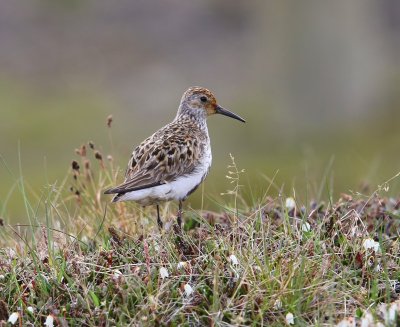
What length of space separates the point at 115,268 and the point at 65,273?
294 millimetres

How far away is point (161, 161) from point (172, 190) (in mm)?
248

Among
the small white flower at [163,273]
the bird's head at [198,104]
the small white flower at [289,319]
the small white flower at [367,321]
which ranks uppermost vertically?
the bird's head at [198,104]

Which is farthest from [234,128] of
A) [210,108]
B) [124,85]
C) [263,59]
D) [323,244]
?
[323,244]

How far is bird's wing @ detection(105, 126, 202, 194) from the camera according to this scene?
280 inches

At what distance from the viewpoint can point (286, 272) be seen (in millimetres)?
5848

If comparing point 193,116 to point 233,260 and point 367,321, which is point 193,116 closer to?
point 233,260

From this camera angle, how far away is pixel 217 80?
84.4ft

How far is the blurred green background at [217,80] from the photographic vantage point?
18.1 metres

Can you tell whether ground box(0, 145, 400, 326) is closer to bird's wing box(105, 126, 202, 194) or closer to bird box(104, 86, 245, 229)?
bird box(104, 86, 245, 229)

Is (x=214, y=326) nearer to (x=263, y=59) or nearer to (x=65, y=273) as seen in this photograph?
(x=65, y=273)

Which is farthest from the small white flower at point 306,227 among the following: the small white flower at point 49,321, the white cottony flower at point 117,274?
the small white flower at point 49,321

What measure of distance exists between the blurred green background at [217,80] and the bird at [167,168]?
507cm

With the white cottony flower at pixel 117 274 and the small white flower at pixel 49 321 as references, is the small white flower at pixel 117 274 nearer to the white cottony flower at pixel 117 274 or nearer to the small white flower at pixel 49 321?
the white cottony flower at pixel 117 274

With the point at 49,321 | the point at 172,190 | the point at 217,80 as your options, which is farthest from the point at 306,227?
the point at 217,80
